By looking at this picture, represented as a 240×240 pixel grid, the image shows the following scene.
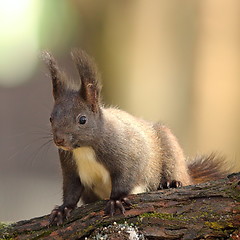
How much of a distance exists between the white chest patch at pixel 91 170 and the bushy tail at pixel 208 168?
1.00 metres

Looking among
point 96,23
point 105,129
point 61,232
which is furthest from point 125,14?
point 61,232

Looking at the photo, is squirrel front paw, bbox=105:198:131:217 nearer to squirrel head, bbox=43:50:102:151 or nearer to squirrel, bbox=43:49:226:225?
squirrel, bbox=43:49:226:225

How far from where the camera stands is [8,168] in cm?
834

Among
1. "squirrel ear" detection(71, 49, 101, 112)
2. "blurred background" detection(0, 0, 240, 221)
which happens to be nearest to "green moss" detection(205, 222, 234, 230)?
"squirrel ear" detection(71, 49, 101, 112)

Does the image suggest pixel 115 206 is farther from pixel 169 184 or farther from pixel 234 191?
pixel 169 184

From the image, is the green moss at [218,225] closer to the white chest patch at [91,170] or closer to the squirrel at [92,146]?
the squirrel at [92,146]

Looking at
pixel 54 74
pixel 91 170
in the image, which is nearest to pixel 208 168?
pixel 91 170

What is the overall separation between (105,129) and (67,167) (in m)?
0.37

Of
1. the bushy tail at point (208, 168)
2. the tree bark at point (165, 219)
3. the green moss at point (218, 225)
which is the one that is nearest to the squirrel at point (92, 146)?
the tree bark at point (165, 219)

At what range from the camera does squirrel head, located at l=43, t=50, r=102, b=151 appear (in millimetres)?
4434

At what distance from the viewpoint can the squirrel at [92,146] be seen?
14.6 ft

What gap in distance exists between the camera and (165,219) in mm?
4004

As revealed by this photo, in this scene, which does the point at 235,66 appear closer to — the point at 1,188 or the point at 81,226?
the point at 1,188

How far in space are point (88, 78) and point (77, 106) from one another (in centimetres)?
20
